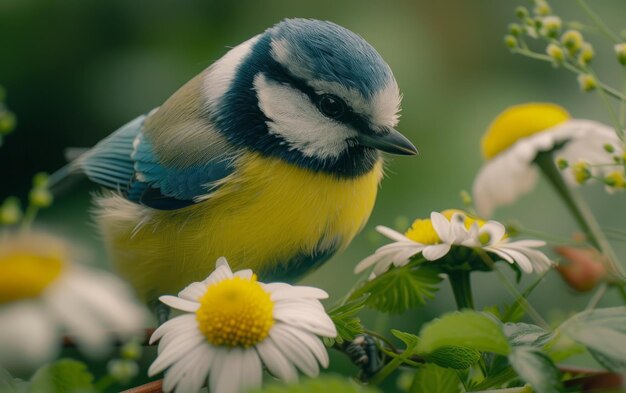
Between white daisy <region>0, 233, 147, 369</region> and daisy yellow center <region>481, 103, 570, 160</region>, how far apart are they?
Result: 0.61m

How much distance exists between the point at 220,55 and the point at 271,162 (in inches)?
27.4

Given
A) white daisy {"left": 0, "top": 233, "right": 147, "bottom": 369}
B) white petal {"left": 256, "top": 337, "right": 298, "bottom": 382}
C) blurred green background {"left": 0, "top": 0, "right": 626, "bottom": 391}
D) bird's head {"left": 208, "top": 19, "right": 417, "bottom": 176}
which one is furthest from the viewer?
blurred green background {"left": 0, "top": 0, "right": 626, "bottom": 391}

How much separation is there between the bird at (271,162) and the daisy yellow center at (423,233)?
0.17 meters

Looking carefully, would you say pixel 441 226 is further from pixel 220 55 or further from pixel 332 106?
pixel 220 55

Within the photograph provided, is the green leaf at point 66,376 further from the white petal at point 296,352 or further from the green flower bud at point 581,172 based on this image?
the green flower bud at point 581,172

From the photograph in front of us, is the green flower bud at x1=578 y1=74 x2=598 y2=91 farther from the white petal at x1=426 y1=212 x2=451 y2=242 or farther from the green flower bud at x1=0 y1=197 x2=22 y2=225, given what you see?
the green flower bud at x1=0 y1=197 x2=22 y2=225

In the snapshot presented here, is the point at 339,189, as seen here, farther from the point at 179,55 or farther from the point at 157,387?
the point at 179,55

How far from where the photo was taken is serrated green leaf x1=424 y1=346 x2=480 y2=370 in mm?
552

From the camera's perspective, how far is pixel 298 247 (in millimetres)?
852

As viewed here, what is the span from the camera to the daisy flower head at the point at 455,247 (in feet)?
2.01

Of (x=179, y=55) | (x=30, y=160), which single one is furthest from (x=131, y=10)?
(x=30, y=160)

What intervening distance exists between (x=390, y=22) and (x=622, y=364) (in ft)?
4.09

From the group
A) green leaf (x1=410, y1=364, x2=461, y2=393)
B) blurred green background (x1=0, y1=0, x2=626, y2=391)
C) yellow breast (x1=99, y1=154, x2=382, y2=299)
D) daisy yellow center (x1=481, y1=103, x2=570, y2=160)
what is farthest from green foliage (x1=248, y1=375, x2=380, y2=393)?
blurred green background (x1=0, y1=0, x2=626, y2=391)

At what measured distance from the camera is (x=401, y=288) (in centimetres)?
64
